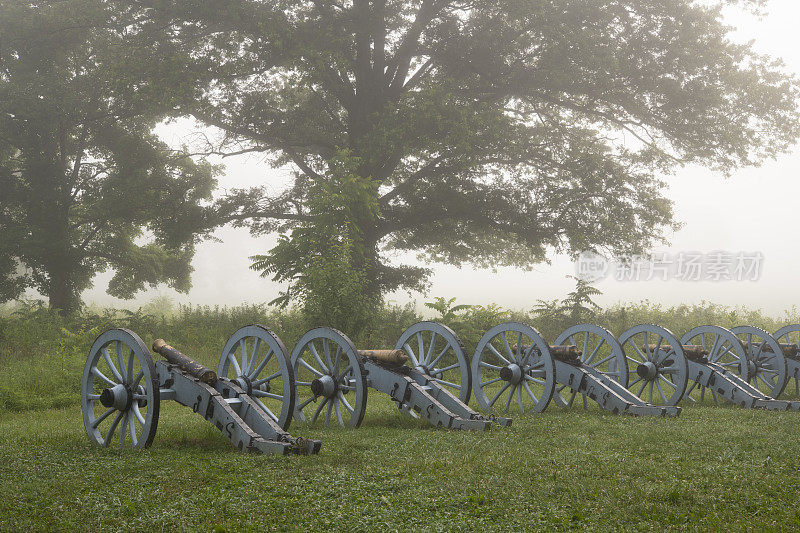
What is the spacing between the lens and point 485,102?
16.5 meters

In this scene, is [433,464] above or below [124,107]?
below

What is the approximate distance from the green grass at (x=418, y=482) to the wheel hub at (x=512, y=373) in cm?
164

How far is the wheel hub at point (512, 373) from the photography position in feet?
26.8

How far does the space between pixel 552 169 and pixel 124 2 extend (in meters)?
12.1

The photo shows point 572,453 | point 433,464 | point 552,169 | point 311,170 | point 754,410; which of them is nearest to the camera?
point 433,464

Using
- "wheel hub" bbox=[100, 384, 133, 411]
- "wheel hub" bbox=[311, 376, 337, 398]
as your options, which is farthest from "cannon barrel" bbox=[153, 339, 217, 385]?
"wheel hub" bbox=[311, 376, 337, 398]

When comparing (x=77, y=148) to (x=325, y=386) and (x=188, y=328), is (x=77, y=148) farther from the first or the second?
(x=325, y=386)

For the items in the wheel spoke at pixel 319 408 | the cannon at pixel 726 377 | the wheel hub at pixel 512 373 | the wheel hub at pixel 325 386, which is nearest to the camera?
the wheel hub at pixel 325 386

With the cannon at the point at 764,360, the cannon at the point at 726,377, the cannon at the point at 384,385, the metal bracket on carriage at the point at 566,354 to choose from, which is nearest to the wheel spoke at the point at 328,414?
the cannon at the point at 384,385

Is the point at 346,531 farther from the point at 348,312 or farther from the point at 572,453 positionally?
the point at 348,312

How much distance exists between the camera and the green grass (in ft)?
12.6

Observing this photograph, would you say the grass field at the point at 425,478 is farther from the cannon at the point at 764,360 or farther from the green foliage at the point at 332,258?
the green foliage at the point at 332,258

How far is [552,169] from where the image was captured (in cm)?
1767

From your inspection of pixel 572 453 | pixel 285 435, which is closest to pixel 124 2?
pixel 285 435
